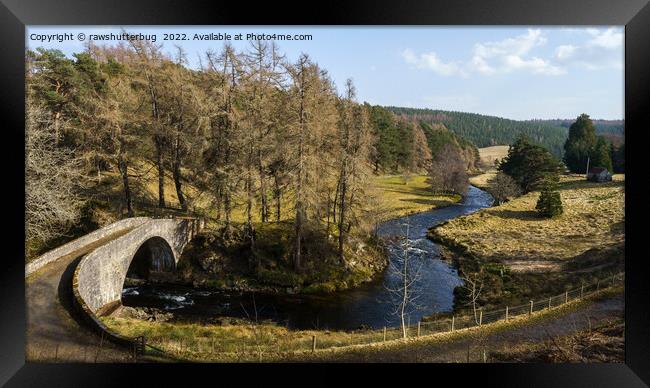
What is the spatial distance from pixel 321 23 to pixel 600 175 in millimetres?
34131

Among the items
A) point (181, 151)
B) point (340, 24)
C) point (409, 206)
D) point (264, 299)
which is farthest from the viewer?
point (409, 206)

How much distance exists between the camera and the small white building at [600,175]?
35.1 metres

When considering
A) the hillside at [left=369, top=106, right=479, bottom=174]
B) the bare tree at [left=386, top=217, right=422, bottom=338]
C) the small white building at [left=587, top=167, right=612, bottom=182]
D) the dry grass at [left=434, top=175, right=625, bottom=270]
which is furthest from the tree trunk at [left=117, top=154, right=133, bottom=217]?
the small white building at [left=587, top=167, right=612, bottom=182]

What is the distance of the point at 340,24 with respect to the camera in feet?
36.1

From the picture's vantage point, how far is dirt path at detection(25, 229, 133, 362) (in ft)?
39.8

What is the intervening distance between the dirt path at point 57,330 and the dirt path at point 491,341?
23.1ft

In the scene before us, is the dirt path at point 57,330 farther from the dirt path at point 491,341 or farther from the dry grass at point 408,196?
the dry grass at point 408,196

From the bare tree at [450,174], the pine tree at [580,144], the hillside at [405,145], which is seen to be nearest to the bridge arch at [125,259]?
the hillside at [405,145]

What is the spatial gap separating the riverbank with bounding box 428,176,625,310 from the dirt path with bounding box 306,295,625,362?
516cm

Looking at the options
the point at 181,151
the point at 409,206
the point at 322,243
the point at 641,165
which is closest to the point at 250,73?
the point at 181,151

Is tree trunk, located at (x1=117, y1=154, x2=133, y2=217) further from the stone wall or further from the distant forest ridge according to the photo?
the distant forest ridge

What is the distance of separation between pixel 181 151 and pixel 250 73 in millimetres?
7962

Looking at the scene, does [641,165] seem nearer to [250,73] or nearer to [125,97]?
[250,73]

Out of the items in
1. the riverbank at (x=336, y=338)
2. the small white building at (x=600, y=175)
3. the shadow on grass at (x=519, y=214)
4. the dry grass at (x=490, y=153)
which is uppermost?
the dry grass at (x=490, y=153)
